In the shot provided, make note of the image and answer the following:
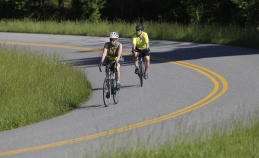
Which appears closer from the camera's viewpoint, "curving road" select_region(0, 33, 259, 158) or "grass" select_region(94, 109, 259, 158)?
"grass" select_region(94, 109, 259, 158)

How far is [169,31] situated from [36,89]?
16.3 m

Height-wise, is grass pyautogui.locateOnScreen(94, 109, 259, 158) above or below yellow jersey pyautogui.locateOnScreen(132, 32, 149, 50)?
below

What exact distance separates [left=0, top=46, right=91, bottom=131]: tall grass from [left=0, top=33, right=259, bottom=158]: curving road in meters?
0.40

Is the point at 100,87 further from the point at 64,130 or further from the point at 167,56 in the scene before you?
the point at 167,56

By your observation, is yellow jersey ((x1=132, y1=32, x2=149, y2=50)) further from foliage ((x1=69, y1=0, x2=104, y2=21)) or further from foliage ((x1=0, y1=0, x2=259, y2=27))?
foliage ((x1=69, y1=0, x2=104, y2=21))

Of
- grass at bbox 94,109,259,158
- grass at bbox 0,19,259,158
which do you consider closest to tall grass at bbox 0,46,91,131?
grass at bbox 0,19,259,158

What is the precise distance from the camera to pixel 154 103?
13.2 meters

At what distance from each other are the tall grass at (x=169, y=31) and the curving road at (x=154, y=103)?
60.2 inches

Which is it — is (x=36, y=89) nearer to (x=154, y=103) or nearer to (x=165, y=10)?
(x=154, y=103)

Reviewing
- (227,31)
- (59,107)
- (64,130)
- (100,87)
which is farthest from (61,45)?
(64,130)

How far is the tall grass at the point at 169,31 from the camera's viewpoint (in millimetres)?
25891

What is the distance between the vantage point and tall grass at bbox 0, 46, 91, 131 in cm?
1164

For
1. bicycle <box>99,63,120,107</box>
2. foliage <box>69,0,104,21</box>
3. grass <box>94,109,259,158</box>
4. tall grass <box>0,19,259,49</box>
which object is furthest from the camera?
foliage <box>69,0,104,21</box>

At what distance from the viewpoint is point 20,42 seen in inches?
1111
